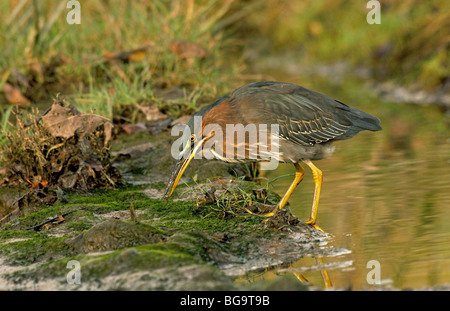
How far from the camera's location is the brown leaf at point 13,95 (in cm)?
1032

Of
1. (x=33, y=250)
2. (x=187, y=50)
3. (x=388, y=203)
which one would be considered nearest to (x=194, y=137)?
(x=33, y=250)

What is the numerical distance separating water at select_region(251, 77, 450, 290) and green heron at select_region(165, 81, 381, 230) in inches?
16.5

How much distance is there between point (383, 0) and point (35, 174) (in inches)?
498

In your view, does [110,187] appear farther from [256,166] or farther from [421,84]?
[421,84]

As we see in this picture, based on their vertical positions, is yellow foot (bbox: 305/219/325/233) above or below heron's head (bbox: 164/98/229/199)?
below

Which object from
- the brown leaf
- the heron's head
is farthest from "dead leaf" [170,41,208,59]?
the heron's head

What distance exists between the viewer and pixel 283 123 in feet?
20.7

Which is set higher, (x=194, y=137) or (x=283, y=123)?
(x=283, y=123)

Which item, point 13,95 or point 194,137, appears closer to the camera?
point 194,137

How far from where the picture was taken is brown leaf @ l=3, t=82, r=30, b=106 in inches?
406

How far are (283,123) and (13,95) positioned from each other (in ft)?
17.5

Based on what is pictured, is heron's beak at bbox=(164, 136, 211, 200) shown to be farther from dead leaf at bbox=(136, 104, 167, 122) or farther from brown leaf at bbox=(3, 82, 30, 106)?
brown leaf at bbox=(3, 82, 30, 106)

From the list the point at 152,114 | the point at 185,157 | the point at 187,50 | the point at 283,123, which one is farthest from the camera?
the point at 187,50

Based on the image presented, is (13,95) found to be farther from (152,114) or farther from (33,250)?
(33,250)
